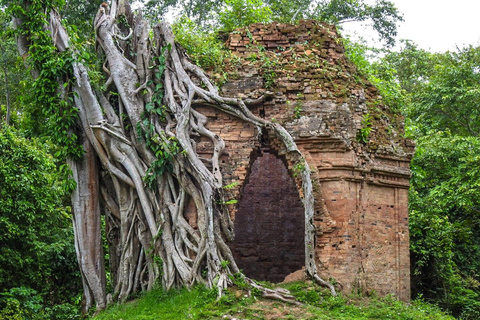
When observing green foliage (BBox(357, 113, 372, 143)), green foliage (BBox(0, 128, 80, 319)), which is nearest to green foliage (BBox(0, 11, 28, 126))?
green foliage (BBox(0, 128, 80, 319))

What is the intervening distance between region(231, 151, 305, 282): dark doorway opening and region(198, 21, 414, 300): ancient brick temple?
3470 millimetres

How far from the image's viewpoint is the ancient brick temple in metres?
8.45

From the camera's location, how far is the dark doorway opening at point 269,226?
41.0 ft

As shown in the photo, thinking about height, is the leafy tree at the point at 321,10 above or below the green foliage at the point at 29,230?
above

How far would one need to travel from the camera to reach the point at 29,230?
32.9 feet

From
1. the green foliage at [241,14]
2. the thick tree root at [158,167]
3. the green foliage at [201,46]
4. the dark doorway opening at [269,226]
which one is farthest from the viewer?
the dark doorway opening at [269,226]

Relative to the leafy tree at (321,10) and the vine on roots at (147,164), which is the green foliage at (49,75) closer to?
the vine on roots at (147,164)

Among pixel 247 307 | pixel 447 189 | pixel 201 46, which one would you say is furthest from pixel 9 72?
pixel 447 189

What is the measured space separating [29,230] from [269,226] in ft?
17.1

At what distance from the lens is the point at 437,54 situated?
62.7ft

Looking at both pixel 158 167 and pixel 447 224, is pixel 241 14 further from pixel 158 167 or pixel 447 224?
pixel 447 224

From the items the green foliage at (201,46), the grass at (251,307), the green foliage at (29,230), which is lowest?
the grass at (251,307)

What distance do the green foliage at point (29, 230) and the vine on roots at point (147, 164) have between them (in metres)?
1.03

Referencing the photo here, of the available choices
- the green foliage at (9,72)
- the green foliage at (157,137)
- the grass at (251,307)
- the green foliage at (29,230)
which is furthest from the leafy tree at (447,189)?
the green foliage at (9,72)
